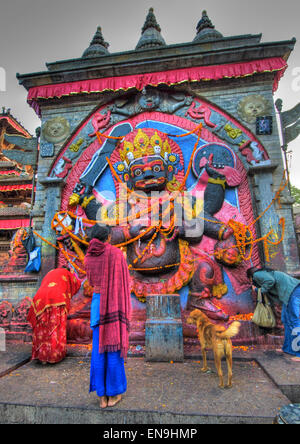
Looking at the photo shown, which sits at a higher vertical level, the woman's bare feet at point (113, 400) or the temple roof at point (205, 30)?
the temple roof at point (205, 30)

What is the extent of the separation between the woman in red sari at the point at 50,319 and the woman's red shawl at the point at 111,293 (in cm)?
176

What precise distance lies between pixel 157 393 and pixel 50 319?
228 cm

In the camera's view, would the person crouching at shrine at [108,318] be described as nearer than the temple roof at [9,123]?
Yes

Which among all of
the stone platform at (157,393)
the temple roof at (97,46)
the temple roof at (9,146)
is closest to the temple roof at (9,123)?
the temple roof at (9,146)

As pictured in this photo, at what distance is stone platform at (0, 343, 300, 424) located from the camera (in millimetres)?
2822

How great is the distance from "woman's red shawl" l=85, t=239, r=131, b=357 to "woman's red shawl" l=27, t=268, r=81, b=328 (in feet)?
5.74

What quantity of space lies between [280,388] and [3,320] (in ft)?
19.5

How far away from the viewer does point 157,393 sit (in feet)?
10.8

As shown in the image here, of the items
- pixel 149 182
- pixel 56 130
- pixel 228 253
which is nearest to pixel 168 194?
pixel 149 182

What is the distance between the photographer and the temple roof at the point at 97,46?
10.3m

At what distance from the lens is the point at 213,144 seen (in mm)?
→ 6750

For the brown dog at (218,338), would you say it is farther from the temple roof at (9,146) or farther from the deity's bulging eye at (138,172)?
the temple roof at (9,146)
